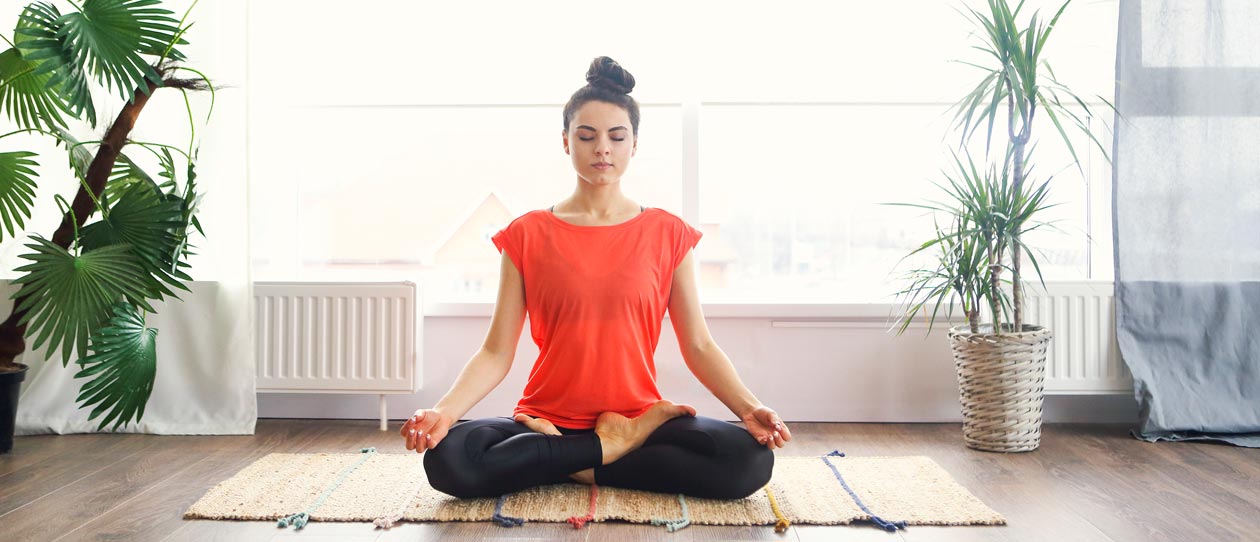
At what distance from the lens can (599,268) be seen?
2.08 meters

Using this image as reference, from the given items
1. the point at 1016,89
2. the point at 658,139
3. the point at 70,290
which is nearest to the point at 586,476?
the point at 70,290

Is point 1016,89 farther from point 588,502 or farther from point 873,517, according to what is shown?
point 588,502

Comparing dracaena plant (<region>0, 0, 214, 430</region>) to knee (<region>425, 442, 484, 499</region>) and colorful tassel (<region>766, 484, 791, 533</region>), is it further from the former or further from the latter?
colorful tassel (<region>766, 484, 791, 533</region>)

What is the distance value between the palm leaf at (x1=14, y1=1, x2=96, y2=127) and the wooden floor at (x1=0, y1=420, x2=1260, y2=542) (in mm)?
929

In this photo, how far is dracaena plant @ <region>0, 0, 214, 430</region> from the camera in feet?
7.39

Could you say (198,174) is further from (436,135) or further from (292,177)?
(436,135)

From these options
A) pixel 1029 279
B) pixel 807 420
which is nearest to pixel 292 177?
pixel 807 420

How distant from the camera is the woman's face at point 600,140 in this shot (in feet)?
6.75

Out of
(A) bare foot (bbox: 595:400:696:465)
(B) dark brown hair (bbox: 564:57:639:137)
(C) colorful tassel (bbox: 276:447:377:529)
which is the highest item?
(B) dark brown hair (bbox: 564:57:639:137)

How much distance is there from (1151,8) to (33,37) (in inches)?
126

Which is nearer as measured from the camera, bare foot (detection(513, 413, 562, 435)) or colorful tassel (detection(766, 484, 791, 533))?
colorful tassel (detection(766, 484, 791, 533))

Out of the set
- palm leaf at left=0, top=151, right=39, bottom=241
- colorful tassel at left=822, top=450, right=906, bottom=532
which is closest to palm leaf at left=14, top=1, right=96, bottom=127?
palm leaf at left=0, top=151, right=39, bottom=241

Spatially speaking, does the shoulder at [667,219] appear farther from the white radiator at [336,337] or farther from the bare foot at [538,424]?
the white radiator at [336,337]

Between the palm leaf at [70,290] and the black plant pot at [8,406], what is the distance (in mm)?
287
